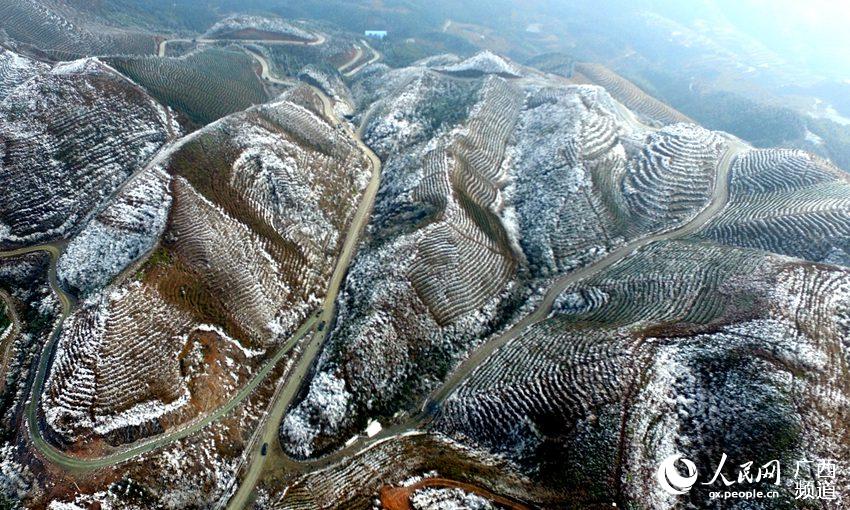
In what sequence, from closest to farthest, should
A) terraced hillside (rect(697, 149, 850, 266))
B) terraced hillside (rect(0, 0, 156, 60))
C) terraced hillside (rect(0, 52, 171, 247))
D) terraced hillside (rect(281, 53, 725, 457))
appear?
terraced hillside (rect(281, 53, 725, 457)), terraced hillside (rect(697, 149, 850, 266)), terraced hillside (rect(0, 52, 171, 247)), terraced hillside (rect(0, 0, 156, 60))

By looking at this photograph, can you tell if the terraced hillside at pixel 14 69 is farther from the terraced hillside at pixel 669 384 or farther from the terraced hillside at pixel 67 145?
the terraced hillside at pixel 669 384

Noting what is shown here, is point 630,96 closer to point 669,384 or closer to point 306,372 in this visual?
point 669,384

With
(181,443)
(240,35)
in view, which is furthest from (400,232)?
(240,35)

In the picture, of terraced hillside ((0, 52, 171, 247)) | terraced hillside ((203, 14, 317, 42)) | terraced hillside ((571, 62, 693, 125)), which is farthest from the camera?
terraced hillside ((203, 14, 317, 42))

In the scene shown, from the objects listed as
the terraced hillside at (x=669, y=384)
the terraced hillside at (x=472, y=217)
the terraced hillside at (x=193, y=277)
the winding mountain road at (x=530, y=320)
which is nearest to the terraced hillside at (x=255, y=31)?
the terraced hillside at (x=472, y=217)

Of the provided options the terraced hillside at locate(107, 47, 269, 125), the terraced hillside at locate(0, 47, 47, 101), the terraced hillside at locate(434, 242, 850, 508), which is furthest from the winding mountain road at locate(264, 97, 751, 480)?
the terraced hillside at locate(0, 47, 47, 101)

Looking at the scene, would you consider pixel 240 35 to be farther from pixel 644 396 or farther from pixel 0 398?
pixel 644 396

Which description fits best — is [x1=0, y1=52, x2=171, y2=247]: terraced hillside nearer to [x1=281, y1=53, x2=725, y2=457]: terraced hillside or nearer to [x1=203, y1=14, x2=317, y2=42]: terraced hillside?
[x1=281, y1=53, x2=725, y2=457]: terraced hillside
